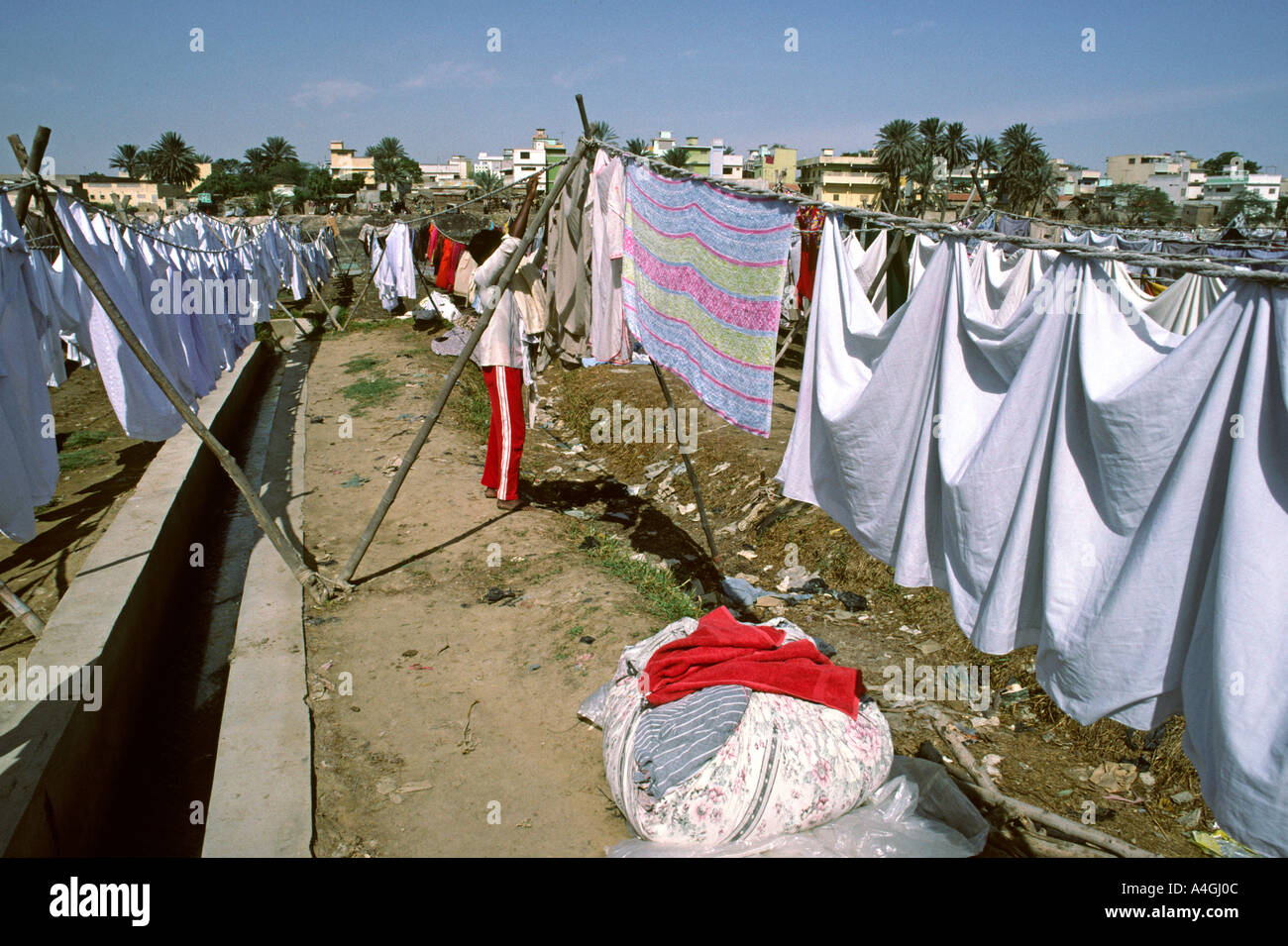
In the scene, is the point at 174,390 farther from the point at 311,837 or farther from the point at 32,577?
the point at 311,837

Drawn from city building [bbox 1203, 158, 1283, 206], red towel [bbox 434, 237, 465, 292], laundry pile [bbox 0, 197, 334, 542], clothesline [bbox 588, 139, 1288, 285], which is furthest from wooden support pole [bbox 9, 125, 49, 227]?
city building [bbox 1203, 158, 1283, 206]

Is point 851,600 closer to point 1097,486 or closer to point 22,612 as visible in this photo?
point 1097,486

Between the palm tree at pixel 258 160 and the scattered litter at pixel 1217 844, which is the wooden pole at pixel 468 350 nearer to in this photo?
the scattered litter at pixel 1217 844

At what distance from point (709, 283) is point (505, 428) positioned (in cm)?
258

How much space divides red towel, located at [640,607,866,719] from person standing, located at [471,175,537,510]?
2.89 m

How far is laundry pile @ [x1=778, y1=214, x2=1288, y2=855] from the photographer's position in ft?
4.79

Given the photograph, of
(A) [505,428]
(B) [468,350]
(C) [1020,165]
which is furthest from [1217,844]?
(C) [1020,165]

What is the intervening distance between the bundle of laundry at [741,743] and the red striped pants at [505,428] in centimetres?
293

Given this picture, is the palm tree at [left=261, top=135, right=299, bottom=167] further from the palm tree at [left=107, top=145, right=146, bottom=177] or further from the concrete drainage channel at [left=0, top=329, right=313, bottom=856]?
the concrete drainage channel at [left=0, top=329, right=313, bottom=856]

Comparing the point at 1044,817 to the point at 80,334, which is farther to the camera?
the point at 80,334

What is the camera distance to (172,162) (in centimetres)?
6725

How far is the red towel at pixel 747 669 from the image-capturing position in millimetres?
2611

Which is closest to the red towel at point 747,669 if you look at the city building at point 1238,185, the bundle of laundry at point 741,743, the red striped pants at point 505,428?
the bundle of laundry at point 741,743
